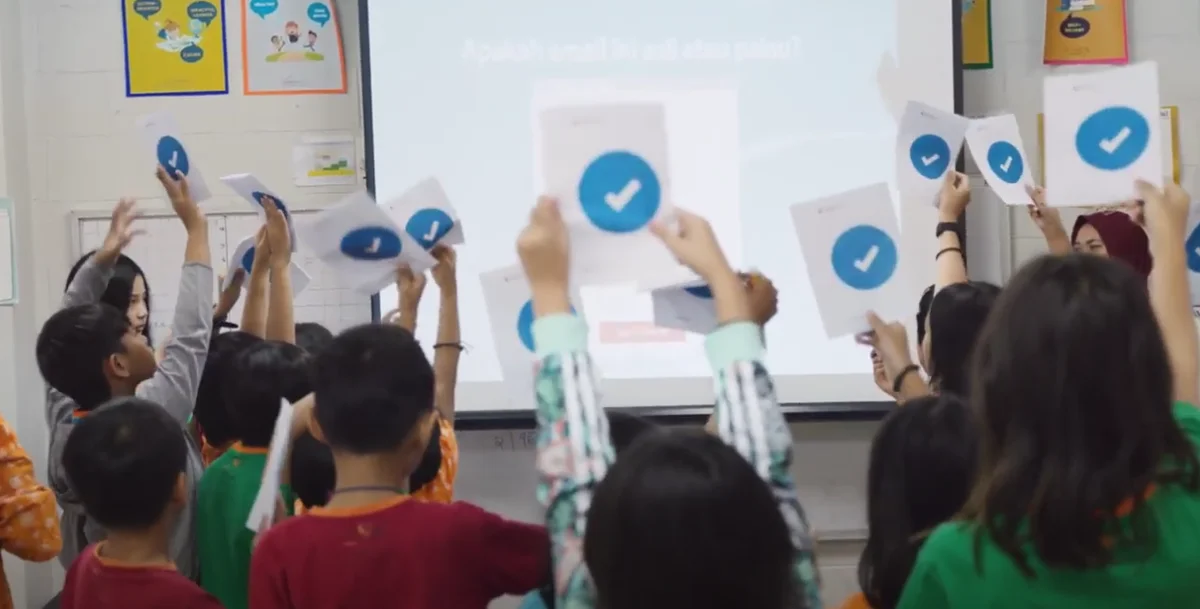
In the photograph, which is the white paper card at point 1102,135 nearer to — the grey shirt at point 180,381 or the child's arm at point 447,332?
the child's arm at point 447,332

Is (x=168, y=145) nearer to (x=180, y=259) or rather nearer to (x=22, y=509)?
(x=22, y=509)

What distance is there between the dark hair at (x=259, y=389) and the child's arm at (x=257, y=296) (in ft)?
1.29

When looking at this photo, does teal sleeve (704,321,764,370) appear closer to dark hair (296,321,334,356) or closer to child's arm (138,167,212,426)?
child's arm (138,167,212,426)

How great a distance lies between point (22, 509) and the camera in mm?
1803

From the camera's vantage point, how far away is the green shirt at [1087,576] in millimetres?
982

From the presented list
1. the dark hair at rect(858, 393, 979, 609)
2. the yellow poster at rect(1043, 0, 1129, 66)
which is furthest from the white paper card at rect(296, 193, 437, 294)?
the yellow poster at rect(1043, 0, 1129, 66)

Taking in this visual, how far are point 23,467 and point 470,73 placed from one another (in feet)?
5.06

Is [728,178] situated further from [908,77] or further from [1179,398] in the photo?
[1179,398]

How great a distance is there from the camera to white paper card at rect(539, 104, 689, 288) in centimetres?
123

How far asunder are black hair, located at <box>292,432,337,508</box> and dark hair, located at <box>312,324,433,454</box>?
245 millimetres

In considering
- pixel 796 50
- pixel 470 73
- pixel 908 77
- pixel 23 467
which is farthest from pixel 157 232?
pixel 908 77

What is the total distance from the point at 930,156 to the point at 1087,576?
48.0 inches

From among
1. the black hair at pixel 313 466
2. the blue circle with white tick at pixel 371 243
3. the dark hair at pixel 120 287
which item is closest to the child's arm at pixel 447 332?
the blue circle with white tick at pixel 371 243

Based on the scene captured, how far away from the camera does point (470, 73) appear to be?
2.88 metres
